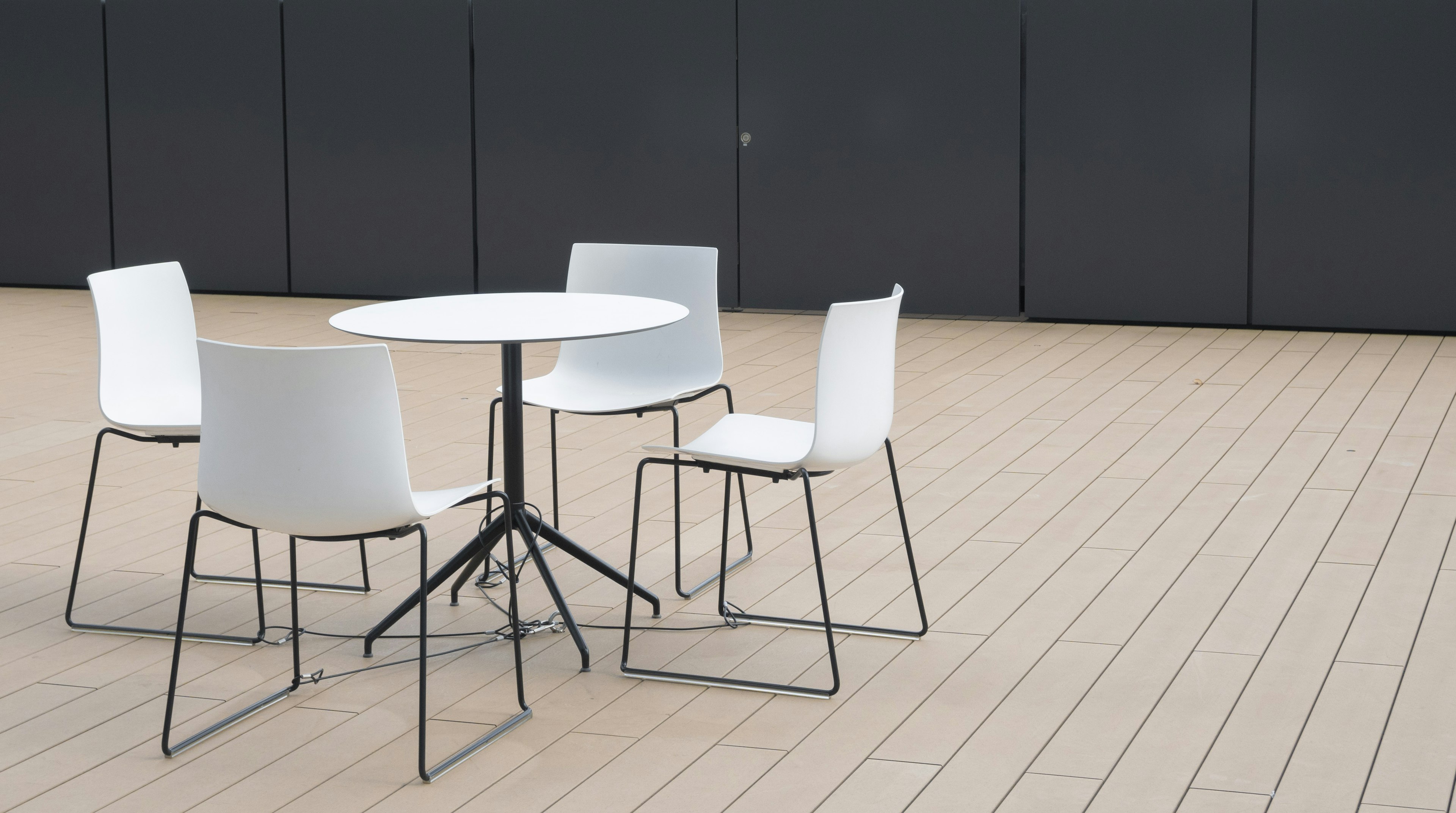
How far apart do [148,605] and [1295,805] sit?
2676 mm

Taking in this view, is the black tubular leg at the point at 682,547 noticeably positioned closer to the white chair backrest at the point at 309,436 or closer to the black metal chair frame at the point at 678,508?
the black metal chair frame at the point at 678,508

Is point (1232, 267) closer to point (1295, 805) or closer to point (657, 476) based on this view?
point (657, 476)

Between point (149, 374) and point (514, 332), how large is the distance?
4.10 ft

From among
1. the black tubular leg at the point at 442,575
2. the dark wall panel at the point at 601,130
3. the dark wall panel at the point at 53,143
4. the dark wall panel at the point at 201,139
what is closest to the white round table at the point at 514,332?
the black tubular leg at the point at 442,575

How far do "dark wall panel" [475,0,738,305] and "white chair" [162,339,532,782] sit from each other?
19.9 ft

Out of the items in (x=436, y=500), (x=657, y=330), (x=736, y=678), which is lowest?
(x=736, y=678)

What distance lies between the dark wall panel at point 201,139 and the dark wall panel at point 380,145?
0.49ft

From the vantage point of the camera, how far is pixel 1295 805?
2.57 m

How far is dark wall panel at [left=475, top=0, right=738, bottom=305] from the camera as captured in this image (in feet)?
28.7

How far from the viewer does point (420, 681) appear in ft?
9.55

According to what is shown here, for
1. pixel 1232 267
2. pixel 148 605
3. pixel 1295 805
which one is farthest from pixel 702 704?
pixel 1232 267

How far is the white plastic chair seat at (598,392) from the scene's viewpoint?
3.87 meters

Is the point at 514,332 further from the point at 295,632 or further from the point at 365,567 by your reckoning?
the point at 365,567

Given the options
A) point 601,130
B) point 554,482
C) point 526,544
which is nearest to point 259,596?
point 526,544
